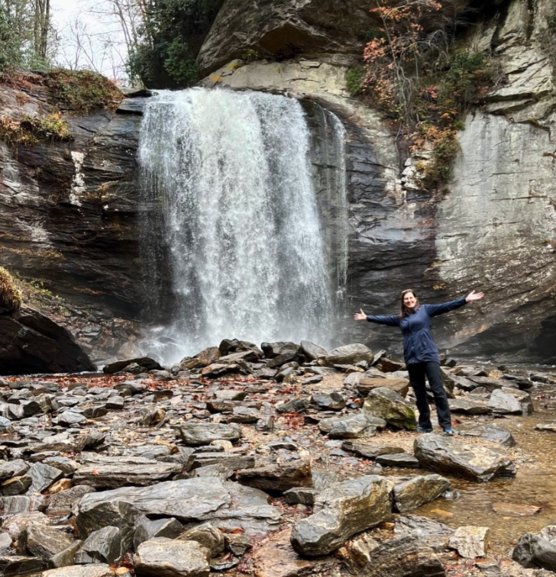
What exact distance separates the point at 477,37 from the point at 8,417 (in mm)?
16174

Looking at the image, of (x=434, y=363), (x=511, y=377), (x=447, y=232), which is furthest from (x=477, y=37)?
(x=434, y=363)

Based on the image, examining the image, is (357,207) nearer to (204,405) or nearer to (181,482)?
(204,405)

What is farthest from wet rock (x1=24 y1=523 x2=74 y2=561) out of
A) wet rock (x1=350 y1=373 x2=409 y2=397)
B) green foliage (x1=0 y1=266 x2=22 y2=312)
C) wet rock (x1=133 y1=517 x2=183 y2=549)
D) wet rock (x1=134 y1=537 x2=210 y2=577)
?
green foliage (x1=0 y1=266 x2=22 y2=312)

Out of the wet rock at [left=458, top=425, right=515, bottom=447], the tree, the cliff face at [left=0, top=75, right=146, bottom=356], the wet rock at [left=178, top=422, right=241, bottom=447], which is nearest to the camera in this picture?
the wet rock at [left=178, top=422, right=241, bottom=447]

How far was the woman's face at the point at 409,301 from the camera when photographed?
19.5ft

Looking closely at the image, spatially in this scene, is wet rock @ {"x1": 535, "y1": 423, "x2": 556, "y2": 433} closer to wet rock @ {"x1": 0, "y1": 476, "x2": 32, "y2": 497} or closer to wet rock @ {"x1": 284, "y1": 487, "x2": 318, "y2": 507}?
wet rock @ {"x1": 284, "y1": 487, "x2": 318, "y2": 507}

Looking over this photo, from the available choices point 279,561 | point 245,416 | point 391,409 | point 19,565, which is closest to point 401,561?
point 279,561

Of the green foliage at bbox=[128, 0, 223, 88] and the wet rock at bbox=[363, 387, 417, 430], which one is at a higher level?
the green foliage at bbox=[128, 0, 223, 88]

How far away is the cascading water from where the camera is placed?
1410 centimetres

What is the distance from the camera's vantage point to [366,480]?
3.40 meters

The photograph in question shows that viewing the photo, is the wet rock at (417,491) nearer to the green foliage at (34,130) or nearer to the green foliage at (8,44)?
the green foliage at (34,130)

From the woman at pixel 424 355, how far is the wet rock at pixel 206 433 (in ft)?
6.59

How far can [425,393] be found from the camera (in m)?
5.81

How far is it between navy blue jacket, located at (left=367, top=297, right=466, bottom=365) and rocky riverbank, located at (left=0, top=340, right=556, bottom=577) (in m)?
0.60
